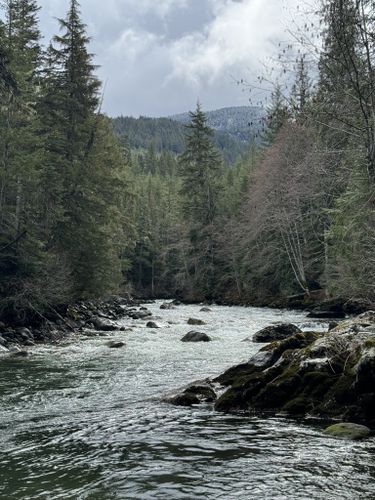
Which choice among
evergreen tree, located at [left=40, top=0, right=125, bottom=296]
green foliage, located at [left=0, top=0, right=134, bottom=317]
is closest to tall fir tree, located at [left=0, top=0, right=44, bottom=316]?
green foliage, located at [left=0, top=0, right=134, bottom=317]

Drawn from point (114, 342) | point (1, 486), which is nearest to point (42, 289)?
point (114, 342)

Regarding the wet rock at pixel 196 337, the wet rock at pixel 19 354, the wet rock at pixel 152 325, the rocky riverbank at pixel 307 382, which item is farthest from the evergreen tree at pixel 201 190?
the rocky riverbank at pixel 307 382

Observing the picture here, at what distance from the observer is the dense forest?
8891mm

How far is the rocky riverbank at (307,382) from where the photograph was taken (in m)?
8.20

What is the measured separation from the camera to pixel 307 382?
360 inches

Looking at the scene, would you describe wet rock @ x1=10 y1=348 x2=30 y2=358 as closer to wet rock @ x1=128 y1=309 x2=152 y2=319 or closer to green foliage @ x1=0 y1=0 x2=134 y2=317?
green foliage @ x1=0 y1=0 x2=134 y2=317

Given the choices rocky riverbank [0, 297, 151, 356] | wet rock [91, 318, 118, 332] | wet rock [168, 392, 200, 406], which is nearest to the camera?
wet rock [168, 392, 200, 406]

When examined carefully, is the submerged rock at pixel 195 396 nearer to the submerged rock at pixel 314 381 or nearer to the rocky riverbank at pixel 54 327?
the submerged rock at pixel 314 381

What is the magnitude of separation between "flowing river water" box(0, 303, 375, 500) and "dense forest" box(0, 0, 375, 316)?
176 inches

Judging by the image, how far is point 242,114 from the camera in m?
8.96

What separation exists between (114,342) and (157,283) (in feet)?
155

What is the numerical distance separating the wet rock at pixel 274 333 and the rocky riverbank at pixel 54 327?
24.1 feet

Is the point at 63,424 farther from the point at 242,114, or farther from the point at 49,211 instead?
the point at 49,211

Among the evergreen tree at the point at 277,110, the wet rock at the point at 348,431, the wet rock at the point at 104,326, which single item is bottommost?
the wet rock at the point at 104,326
